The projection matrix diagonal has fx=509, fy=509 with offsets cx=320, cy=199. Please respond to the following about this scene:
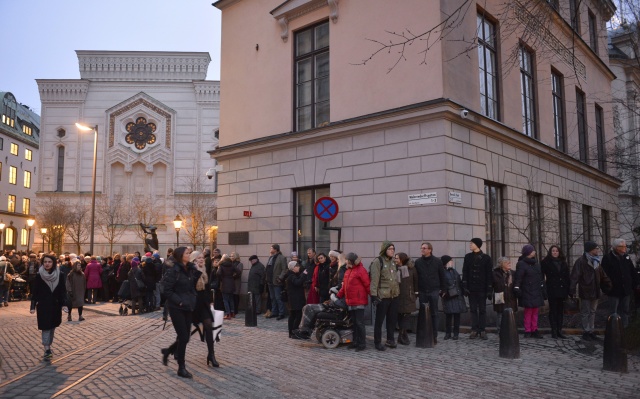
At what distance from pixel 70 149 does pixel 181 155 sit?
31.3 feet

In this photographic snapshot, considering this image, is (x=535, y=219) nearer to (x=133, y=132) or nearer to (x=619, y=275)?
(x=619, y=275)

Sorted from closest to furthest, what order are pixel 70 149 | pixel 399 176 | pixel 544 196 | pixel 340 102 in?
pixel 399 176 → pixel 340 102 → pixel 544 196 → pixel 70 149

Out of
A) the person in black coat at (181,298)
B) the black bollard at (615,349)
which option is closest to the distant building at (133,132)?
the person in black coat at (181,298)

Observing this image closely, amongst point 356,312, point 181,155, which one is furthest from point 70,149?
point 356,312

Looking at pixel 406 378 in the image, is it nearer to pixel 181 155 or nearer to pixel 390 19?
pixel 390 19

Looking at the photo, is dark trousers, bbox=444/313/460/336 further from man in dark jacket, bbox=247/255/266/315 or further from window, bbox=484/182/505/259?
man in dark jacket, bbox=247/255/266/315

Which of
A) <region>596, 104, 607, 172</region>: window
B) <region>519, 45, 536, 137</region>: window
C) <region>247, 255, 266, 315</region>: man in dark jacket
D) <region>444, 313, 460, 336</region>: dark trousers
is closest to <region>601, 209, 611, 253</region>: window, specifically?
<region>596, 104, 607, 172</region>: window

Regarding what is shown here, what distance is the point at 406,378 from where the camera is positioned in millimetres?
7215

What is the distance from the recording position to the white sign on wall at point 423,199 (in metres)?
A: 11.8

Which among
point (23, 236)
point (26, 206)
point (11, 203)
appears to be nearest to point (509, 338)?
point (11, 203)

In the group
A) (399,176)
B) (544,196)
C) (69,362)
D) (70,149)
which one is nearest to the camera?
(69,362)

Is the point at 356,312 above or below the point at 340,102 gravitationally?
below

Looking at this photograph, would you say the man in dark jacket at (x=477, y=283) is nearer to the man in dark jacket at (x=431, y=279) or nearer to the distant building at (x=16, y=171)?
the man in dark jacket at (x=431, y=279)

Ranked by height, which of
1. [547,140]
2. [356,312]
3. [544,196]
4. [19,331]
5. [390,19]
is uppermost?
[390,19]
